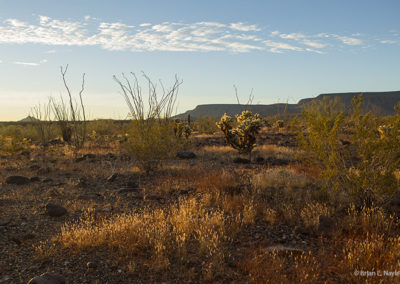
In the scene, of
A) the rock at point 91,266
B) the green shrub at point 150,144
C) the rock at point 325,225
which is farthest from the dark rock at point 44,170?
the rock at point 325,225

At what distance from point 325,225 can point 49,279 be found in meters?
4.44

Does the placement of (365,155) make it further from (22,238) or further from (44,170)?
(44,170)

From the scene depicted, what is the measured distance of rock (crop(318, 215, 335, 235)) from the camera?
16.0 feet

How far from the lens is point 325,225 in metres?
4.99

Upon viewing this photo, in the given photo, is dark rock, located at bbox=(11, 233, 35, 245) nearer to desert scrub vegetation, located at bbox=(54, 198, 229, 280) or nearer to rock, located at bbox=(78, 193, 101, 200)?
desert scrub vegetation, located at bbox=(54, 198, 229, 280)

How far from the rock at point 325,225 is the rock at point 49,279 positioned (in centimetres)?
415

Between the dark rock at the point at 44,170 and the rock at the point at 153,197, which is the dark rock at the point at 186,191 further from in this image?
the dark rock at the point at 44,170

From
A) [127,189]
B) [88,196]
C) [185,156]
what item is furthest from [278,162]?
[88,196]

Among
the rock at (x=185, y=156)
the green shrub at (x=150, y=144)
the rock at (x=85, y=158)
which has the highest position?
the green shrub at (x=150, y=144)

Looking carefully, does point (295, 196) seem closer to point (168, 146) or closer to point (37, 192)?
point (168, 146)

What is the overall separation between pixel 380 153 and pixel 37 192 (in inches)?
349

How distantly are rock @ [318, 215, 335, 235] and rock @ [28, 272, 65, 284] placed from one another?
4.15m

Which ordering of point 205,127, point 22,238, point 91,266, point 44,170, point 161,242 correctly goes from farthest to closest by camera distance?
point 205,127
point 44,170
point 22,238
point 161,242
point 91,266

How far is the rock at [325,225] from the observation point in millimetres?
4871
